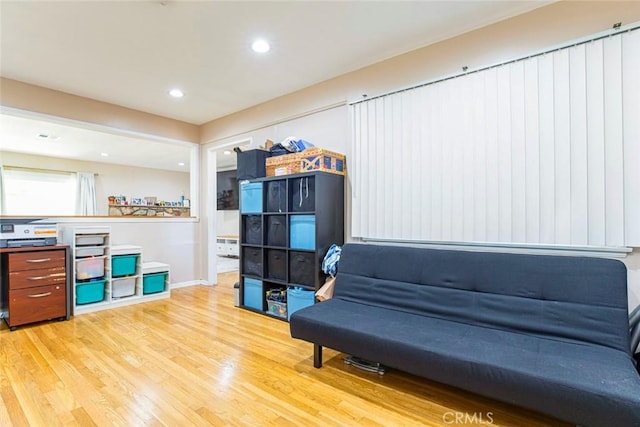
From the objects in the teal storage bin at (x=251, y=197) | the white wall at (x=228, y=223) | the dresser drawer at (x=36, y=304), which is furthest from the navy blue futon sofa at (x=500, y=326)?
the white wall at (x=228, y=223)

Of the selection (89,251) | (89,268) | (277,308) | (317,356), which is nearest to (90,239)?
(89,251)

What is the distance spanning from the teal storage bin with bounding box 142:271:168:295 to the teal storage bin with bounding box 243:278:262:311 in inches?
54.9

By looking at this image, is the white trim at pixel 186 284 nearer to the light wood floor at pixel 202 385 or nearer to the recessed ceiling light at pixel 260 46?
the light wood floor at pixel 202 385

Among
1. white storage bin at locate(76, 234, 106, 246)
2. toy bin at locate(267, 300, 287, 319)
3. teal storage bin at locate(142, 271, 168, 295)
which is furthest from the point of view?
teal storage bin at locate(142, 271, 168, 295)

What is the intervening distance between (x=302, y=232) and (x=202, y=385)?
1630 millimetres

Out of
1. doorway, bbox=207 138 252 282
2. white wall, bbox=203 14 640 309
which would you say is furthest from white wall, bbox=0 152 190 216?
white wall, bbox=203 14 640 309

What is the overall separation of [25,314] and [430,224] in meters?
4.05

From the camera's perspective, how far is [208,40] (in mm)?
2838

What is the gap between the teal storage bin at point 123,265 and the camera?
13.3 feet

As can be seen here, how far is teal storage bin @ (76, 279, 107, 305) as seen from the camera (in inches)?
149

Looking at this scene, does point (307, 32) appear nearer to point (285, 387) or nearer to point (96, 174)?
point (285, 387)

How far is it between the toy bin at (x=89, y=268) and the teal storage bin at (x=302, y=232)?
8.00ft

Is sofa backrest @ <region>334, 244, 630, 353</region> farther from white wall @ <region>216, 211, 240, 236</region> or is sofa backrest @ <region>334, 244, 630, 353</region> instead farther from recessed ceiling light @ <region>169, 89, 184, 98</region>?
white wall @ <region>216, 211, 240, 236</region>

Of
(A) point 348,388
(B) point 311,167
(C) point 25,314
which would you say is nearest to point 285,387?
(A) point 348,388
